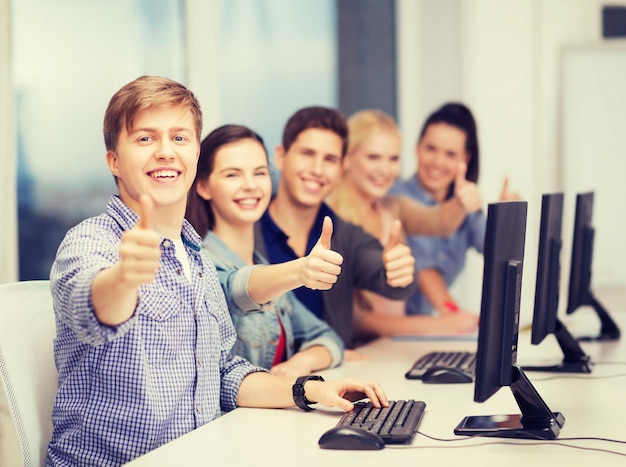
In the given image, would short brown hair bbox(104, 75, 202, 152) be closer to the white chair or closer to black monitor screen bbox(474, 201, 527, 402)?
the white chair

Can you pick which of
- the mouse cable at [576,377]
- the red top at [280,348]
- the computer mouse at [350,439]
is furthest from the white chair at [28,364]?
the mouse cable at [576,377]

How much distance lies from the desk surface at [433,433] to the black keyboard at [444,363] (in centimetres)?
4

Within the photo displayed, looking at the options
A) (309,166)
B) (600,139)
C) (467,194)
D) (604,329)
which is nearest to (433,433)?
(309,166)

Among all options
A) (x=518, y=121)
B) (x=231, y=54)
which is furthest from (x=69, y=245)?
(x=518, y=121)

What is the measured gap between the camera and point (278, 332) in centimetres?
239

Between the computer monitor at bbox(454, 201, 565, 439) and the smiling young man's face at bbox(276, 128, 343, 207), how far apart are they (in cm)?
115

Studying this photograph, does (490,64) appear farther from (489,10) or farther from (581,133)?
(581,133)

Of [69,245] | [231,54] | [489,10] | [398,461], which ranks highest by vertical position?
[489,10]

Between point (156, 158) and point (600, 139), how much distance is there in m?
3.79

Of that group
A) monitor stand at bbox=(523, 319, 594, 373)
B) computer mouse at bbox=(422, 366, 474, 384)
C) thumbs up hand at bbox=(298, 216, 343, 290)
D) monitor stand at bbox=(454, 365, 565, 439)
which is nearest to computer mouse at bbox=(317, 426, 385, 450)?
monitor stand at bbox=(454, 365, 565, 439)

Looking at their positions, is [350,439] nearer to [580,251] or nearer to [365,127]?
[580,251]

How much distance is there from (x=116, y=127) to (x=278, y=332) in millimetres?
834

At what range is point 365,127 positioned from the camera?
141 inches

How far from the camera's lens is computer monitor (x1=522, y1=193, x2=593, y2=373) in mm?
2195
